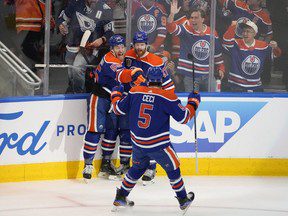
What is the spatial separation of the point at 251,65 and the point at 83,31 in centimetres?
183

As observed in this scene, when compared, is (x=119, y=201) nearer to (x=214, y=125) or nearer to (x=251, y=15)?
(x=214, y=125)

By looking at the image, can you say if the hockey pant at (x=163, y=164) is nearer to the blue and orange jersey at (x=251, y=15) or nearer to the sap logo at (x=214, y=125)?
the sap logo at (x=214, y=125)

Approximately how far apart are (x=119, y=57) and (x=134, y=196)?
4.78 feet

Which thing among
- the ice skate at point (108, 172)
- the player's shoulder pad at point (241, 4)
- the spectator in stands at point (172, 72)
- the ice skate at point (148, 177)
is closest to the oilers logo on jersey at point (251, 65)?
the player's shoulder pad at point (241, 4)

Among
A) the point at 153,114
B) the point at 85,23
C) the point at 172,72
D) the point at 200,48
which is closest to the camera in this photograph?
the point at 153,114

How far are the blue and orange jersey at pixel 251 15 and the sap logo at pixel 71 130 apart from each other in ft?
6.55

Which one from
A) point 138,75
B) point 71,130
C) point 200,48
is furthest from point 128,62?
point 200,48

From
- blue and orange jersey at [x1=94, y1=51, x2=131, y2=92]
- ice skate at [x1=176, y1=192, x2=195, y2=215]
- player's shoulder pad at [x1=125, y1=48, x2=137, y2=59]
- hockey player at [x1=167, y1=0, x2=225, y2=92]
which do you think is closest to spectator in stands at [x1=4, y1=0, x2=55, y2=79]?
blue and orange jersey at [x1=94, y1=51, x2=131, y2=92]

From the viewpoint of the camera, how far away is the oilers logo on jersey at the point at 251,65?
981 centimetres

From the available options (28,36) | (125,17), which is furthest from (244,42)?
(28,36)

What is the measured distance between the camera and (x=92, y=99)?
9.04 m

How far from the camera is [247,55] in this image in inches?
387

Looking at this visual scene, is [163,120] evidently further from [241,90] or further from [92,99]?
[241,90]

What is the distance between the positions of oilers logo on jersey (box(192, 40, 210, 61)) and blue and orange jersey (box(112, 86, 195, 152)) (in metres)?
2.40
